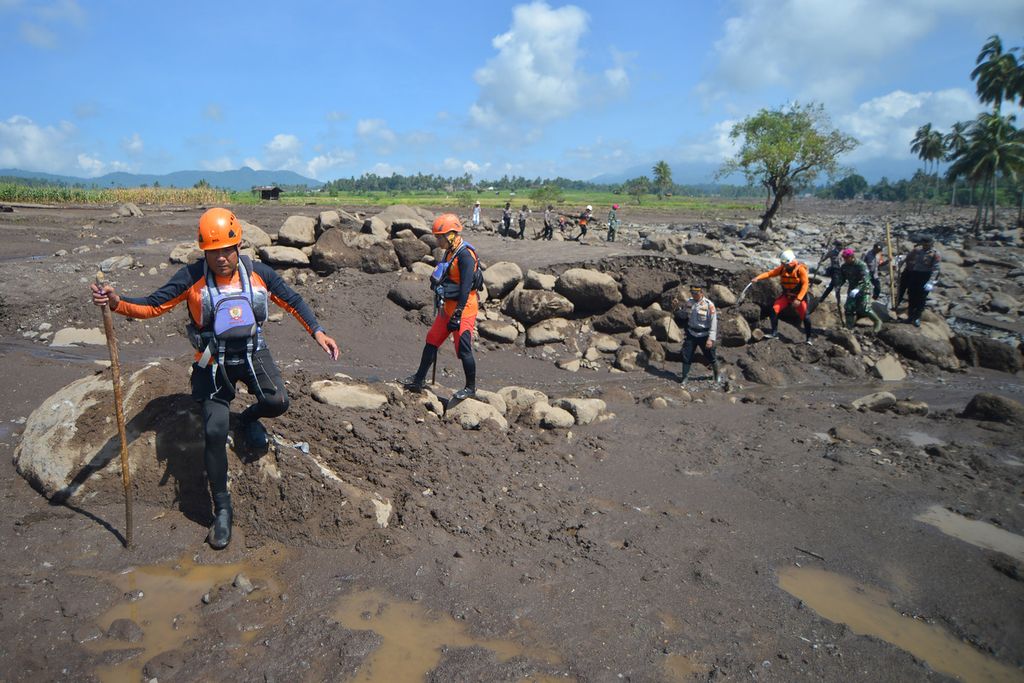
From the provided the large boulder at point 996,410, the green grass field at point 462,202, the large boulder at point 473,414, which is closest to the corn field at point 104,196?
the green grass field at point 462,202

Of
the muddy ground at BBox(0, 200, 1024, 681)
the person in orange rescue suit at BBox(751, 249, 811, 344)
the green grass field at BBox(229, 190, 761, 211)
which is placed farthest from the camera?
the green grass field at BBox(229, 190, 761, 211)

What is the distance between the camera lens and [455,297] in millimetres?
6164

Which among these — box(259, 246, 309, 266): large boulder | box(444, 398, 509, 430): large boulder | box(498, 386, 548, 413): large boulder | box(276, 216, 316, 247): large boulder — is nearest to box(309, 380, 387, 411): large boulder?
box(444, 398, 509, 430): large boulder

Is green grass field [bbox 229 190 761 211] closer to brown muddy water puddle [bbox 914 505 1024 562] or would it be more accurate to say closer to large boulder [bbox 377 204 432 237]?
large boulder [bbox 377 204 432 237]

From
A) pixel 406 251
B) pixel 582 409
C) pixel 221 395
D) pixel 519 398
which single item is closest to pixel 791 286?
pixel 582 409

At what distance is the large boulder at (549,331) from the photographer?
410 inches

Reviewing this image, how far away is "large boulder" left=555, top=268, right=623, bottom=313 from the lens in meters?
10.9

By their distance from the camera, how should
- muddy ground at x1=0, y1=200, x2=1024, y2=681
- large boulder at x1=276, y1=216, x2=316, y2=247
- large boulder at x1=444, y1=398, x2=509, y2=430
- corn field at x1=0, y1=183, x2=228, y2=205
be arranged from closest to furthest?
muddy ground at x1=0, y1=200, x2=1024, y2=681
large boulder at x1=444, y1=398, x2=509, y2=430
large boulder at x1=276, y1=216, x2=316, y2=247
corn field at x1=0, y1=183, x2=228, y2=205

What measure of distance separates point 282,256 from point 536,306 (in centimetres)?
500

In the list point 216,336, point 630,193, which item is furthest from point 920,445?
point 630,193

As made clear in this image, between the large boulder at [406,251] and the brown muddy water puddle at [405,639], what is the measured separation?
8.86 m

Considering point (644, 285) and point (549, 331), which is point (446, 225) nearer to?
point (549, 331)

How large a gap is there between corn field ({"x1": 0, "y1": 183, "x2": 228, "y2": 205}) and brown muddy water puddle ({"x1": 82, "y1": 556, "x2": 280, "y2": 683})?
40085 millimetres

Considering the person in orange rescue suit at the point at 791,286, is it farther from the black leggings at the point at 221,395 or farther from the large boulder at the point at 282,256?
the black leggings at the point at 221,395
